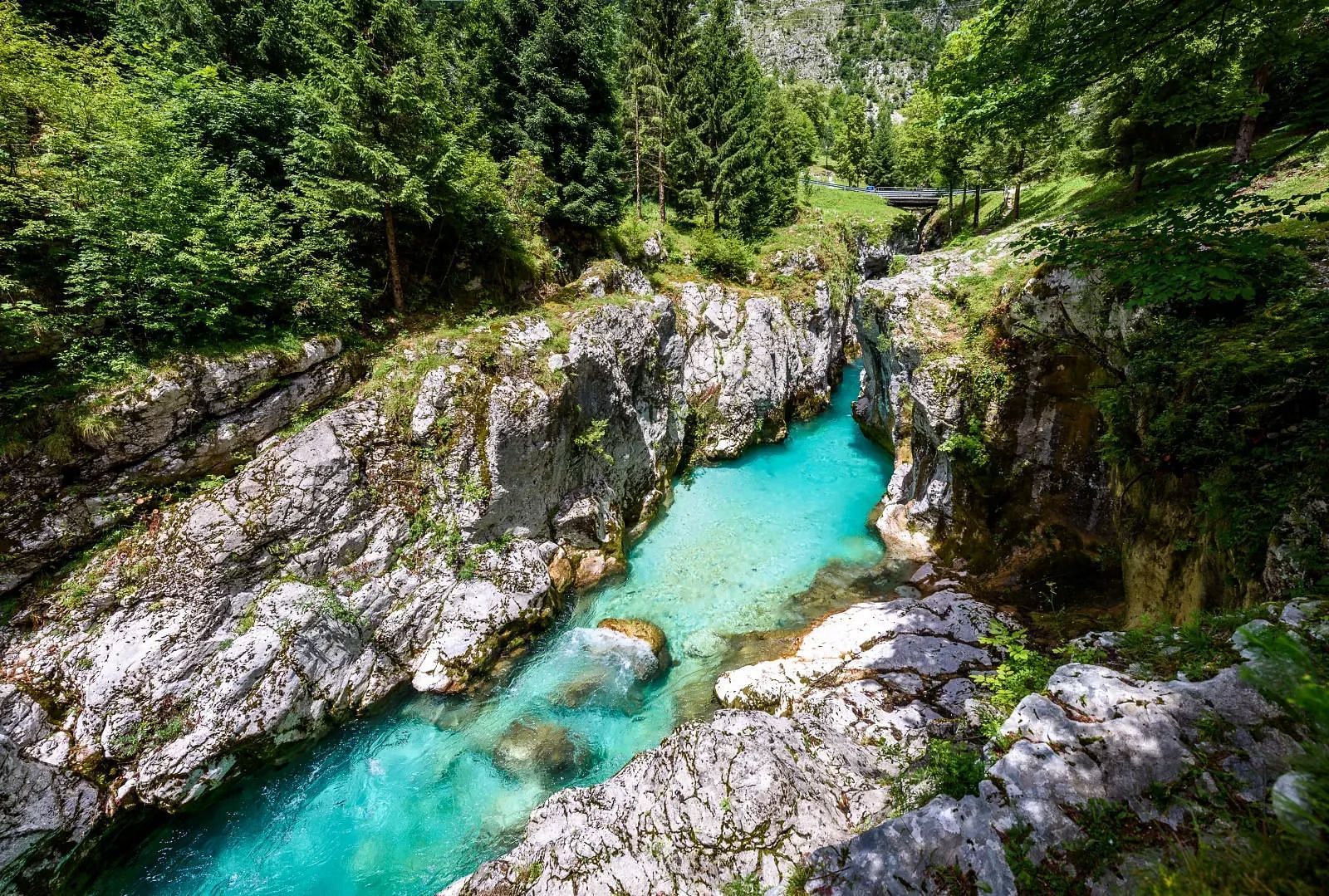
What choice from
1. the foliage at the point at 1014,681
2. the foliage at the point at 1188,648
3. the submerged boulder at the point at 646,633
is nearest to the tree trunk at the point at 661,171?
the submerged boulder at the point at 646,633

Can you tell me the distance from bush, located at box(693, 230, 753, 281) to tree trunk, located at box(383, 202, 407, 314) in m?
12.6

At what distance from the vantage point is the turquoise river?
7.18m

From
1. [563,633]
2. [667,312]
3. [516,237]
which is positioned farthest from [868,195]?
[563,633]

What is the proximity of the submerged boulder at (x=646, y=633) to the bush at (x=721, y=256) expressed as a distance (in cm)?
1617

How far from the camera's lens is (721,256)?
21031mm

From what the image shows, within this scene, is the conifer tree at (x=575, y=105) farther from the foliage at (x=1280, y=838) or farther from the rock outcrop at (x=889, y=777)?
the foliage at (x=1280, y=838)

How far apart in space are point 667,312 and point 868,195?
3064 centimetres

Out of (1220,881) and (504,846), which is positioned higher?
(1220,881)

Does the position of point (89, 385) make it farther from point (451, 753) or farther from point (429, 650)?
point (451, 753)

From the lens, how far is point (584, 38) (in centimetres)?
1471

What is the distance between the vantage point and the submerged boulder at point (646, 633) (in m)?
10.3

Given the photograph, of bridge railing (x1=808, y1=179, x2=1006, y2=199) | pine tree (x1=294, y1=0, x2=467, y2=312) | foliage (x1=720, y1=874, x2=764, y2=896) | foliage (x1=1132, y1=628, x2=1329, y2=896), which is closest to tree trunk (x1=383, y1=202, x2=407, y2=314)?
pine tree (x1=294, y1=0, x2=467, y2=312)

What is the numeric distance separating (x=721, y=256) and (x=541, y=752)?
19400 millimetres

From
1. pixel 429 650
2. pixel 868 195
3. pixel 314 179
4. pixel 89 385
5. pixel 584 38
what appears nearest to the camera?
pixel 89 385
